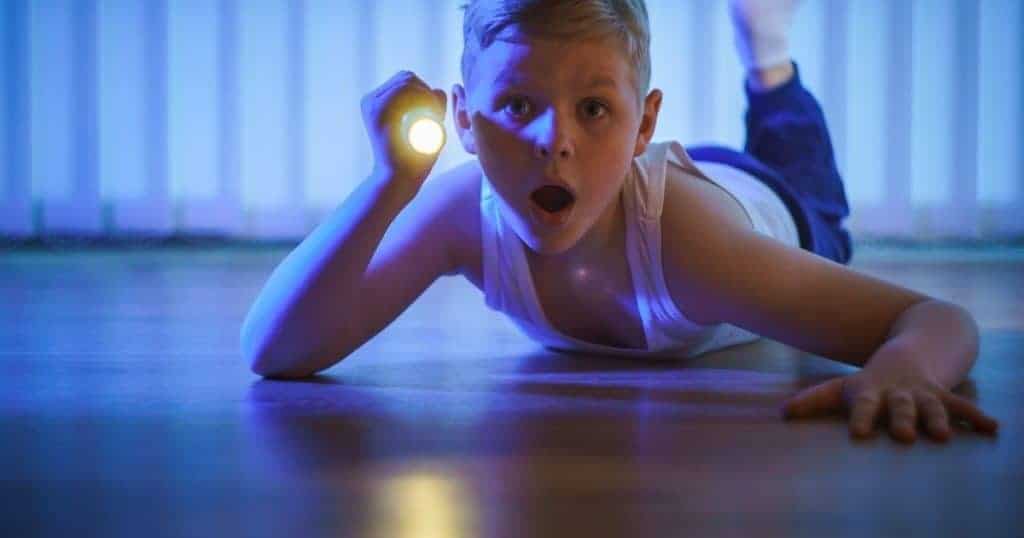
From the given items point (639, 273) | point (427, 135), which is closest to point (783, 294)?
point (639, 273)

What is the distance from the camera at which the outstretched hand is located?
89 centimetres

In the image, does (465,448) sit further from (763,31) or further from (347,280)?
(763,31)

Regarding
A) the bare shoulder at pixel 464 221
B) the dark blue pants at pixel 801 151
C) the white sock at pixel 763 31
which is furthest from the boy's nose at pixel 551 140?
the white sock at pixel 763 31

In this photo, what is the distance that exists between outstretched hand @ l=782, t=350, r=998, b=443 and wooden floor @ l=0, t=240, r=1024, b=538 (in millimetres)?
17

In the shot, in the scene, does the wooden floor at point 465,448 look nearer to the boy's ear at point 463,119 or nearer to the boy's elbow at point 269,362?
the boy's elbow at point 269,362

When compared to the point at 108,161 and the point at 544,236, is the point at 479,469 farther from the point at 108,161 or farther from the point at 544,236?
the point at 108,161

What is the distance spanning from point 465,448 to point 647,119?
432 mm

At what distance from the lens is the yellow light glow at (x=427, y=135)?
3.40 ft

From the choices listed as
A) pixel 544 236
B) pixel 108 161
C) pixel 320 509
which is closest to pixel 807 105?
pixel 544 236

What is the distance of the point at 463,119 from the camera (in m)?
1.15

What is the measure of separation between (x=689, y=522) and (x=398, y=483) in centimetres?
19

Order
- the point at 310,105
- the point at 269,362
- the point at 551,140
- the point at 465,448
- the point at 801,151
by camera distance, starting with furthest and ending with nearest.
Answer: the point at 310,105 < the point at 801,151 < the point at 269,362 < the point at 551,140 < the point at 465,448

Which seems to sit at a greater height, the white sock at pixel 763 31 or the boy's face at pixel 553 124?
the white sock at pixel 763 31

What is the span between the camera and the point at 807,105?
1.90 metres
